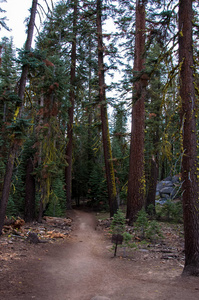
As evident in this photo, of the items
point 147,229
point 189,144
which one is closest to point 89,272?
point 147,229

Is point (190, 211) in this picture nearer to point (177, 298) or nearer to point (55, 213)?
point (177, 298)

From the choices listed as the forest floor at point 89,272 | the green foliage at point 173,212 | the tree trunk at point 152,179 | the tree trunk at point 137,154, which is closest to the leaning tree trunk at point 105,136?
the tree trunk at point 137,154

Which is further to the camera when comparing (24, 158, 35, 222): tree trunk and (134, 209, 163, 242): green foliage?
(24, 158, 35, 222): tree trunk

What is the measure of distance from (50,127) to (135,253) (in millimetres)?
8923

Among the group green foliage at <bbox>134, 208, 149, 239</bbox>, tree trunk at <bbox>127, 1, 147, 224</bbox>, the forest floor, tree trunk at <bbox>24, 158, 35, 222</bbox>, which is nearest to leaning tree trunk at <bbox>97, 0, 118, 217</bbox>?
tree trunk at <bbox>127, 1, 147, 224</bbox>

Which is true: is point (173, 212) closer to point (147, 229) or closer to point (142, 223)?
point (147, 229)

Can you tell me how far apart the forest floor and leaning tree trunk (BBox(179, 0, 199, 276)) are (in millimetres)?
710

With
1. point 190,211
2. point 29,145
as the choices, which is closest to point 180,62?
point 190,211

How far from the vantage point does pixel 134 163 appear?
12.2m

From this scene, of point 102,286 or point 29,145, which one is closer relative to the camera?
point 102,286

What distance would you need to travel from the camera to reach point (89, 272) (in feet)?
21.0

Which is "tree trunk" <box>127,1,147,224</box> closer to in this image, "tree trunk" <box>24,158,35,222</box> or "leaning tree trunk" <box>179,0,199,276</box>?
"leaning tree trunk" <box>179,0,199,276</box>

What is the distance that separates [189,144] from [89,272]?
450 cm

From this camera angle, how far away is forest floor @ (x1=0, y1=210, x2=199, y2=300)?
4.60 m
